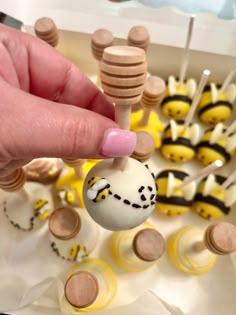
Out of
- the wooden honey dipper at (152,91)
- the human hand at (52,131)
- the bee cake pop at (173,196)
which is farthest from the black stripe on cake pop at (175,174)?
the human hand at (52,131)

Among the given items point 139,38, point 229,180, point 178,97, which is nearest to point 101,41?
point 139,38

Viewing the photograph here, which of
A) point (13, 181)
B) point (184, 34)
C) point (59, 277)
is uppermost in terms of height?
point (184, 34)

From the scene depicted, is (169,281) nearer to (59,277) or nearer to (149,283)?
(149,283)

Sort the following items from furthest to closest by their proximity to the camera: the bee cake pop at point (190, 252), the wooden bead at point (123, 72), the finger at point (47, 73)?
the bee cake pop at point (190, 252)
the finger at point (47, 73)
the wooden bead at point (123, 72)

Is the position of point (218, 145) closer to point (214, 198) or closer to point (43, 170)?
point (214, 198)

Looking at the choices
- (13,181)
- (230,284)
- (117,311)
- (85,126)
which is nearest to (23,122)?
(85,126)

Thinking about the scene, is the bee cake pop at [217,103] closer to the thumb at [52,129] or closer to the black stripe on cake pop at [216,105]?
the black stripe on cake pop at [216,105]
